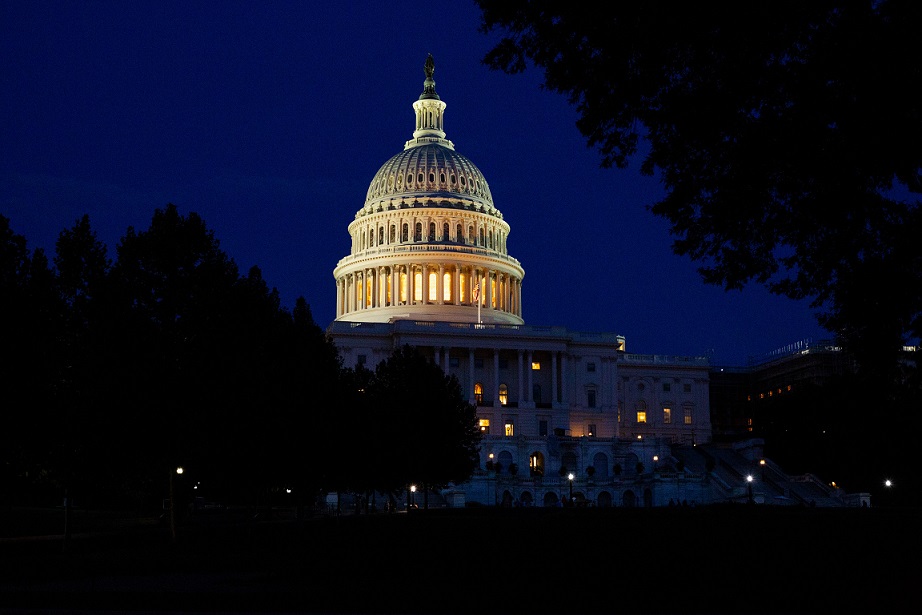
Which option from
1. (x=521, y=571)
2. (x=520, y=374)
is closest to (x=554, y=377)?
(x=520, y=374)

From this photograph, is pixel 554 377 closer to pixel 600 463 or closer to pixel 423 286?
pixel 600 463

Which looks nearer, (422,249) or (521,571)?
(521,571)

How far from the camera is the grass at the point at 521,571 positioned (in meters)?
22.2

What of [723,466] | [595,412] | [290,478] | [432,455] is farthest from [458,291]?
[290,478]

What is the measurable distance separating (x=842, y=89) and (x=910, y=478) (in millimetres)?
80725

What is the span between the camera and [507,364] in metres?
149

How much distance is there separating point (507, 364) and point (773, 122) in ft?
431

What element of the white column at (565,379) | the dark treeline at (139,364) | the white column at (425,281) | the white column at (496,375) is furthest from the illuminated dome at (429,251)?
the dark treeline at (139,364)

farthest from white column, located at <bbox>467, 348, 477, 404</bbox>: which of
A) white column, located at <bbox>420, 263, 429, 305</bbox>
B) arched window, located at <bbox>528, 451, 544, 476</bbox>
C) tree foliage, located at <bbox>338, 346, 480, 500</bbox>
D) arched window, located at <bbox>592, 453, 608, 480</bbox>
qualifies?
tree foliage, located at <bbox>338, 346, 480, 500</bbox>

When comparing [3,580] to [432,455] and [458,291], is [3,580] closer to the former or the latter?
[432,455]

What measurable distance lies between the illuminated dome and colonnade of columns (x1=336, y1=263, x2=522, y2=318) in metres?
0.14

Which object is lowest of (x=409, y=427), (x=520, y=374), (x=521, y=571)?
(x=521, y=571)

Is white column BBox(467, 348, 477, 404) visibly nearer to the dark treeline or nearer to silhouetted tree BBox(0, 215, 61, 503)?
the dark treeline

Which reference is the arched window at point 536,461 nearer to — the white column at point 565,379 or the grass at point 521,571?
the white column at point 565,379
